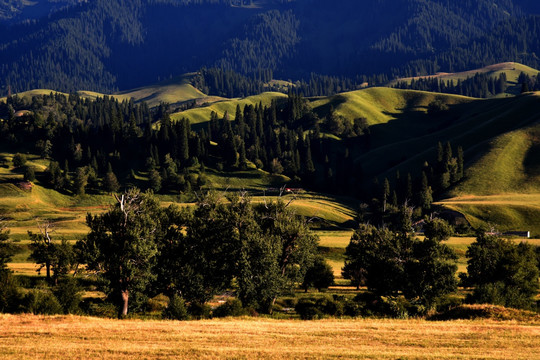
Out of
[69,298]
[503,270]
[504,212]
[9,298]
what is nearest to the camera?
[9,298]

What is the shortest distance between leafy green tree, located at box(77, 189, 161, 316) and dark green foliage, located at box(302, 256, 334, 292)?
1192 inches

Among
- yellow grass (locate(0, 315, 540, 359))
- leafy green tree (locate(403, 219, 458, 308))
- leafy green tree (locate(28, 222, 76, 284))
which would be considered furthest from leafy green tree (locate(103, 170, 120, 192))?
leafy green tree (locate(403, 219, 458, 308))

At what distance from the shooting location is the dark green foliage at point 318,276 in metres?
82.2

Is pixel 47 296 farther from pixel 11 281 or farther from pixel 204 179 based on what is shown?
pixel 204 179

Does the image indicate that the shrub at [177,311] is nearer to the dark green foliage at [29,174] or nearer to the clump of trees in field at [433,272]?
the clump of trees in field at [433,272]

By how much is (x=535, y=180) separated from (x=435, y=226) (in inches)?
4590

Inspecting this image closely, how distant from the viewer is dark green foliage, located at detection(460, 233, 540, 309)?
220 feet

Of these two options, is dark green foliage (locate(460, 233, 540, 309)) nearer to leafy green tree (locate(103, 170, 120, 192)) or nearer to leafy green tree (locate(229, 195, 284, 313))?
leafy green tree (locate(229, 195, 284, 313))

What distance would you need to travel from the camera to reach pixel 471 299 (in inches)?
2594

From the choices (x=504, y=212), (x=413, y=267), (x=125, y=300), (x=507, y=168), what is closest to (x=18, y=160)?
(x=125, y=300)

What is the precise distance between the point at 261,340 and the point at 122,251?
26943 mm

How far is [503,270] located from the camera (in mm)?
71000

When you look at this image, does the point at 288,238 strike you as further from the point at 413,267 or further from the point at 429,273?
the point at 429,273

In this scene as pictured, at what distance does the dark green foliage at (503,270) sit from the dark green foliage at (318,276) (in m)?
21.3
